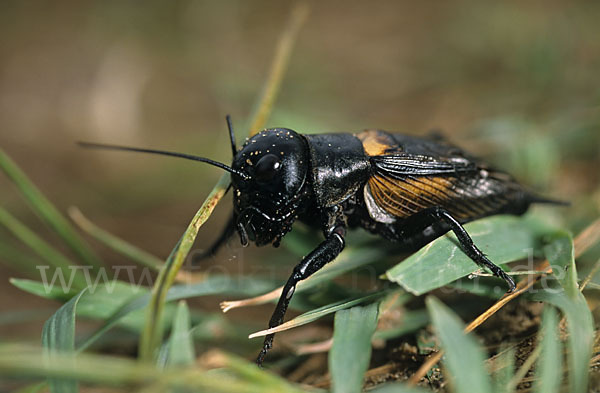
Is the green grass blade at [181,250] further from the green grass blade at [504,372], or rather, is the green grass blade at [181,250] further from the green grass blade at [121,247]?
the green grass blade at [504,372]

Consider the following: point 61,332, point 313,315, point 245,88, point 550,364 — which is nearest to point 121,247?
point 61,332

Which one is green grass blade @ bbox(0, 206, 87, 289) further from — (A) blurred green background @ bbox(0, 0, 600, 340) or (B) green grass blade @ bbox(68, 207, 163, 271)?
(A) blurred green background @ bbox(0, 0, 600, 340)

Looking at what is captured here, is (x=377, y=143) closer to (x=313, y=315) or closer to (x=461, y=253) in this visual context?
(x=461, y=253)

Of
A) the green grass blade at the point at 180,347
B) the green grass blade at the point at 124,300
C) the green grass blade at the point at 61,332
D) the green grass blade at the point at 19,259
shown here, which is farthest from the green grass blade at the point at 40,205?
the green grass blade at the point at 180,347

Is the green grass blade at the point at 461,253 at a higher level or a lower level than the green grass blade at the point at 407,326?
higher

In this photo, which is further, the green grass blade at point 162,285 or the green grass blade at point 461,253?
the green grass blade at point 461,253

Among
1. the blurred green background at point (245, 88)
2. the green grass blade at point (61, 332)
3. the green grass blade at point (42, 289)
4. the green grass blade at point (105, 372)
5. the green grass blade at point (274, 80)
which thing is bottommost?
the green grass blade at point (105, 372)

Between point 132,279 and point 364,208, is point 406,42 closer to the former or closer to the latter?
point 364,208
